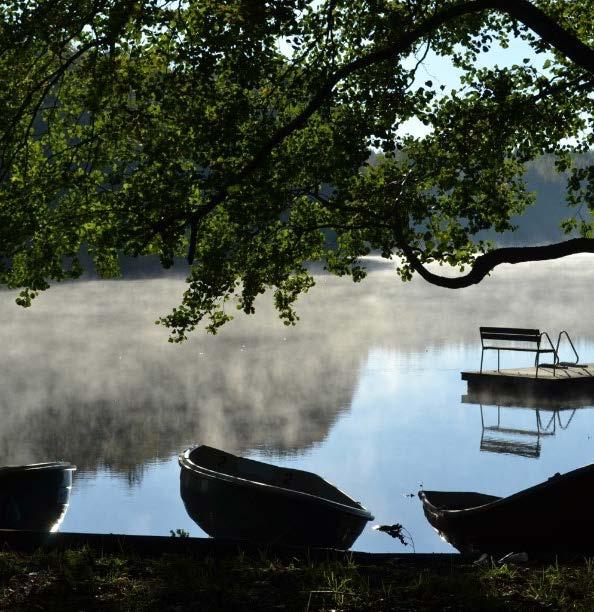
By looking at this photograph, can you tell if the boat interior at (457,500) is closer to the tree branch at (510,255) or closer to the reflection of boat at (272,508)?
Result: the reflection of boat at (272,508)

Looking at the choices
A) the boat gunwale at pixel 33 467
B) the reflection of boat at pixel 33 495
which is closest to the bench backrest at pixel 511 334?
the boat gunwale at pixel 33 467

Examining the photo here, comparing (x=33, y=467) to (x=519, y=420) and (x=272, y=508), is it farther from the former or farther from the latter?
(x=519, y=420)

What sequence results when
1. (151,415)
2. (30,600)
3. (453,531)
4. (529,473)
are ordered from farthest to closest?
(151,415), (529,473), (453,531), (30,600)

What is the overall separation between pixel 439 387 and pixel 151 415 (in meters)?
9.47

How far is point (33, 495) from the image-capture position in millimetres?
15664

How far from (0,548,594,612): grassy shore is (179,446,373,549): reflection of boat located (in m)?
3.19

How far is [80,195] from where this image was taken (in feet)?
55.9

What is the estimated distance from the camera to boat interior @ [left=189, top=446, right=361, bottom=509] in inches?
640

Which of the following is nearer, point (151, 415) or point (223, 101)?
point (223, 101)

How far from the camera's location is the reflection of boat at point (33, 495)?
1533 cm

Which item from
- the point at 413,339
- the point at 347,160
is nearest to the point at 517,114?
the point at 347,160

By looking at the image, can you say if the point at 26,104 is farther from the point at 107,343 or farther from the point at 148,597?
the point at 107,343

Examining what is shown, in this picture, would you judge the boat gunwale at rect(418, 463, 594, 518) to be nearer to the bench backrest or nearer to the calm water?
the calm water

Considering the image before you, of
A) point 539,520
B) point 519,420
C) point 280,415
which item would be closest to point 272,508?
point 539,520
